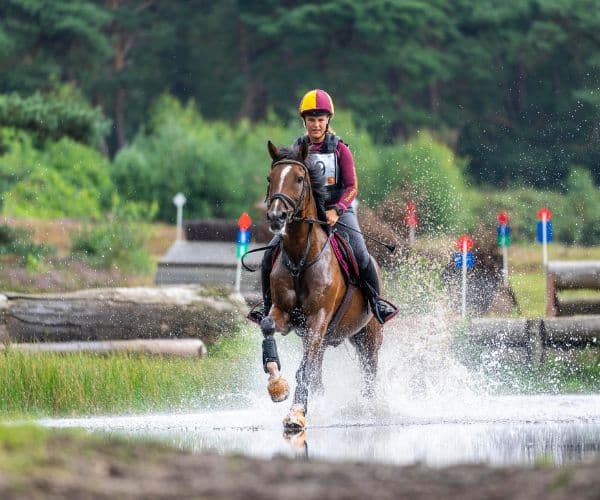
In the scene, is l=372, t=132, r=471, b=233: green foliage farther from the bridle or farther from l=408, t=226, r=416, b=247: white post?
the bridle

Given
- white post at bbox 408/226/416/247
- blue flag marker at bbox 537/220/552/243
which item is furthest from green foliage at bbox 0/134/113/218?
blue flag marker at bbox 537/220/552/243

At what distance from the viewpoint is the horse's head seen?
36.6 ft

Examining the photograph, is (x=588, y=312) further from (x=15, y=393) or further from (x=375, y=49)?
(x=375, y=49)

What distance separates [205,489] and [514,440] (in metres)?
4.22

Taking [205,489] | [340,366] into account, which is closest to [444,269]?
[340,366]

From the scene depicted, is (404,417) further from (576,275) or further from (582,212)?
(582,212)

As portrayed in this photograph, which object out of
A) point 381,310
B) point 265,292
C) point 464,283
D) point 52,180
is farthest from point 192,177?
point 265,292

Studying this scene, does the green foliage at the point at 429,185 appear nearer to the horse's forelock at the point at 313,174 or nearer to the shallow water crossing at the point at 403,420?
the shallow water crossing at the point at 403,420

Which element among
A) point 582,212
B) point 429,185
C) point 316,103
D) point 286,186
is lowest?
point 286,186

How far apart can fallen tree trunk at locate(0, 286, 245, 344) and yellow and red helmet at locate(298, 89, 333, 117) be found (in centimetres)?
505

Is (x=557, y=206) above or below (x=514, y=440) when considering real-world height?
above

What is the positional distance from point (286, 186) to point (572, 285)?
6.79 metres

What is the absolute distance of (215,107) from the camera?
61906mm

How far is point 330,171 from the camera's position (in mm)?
12281
